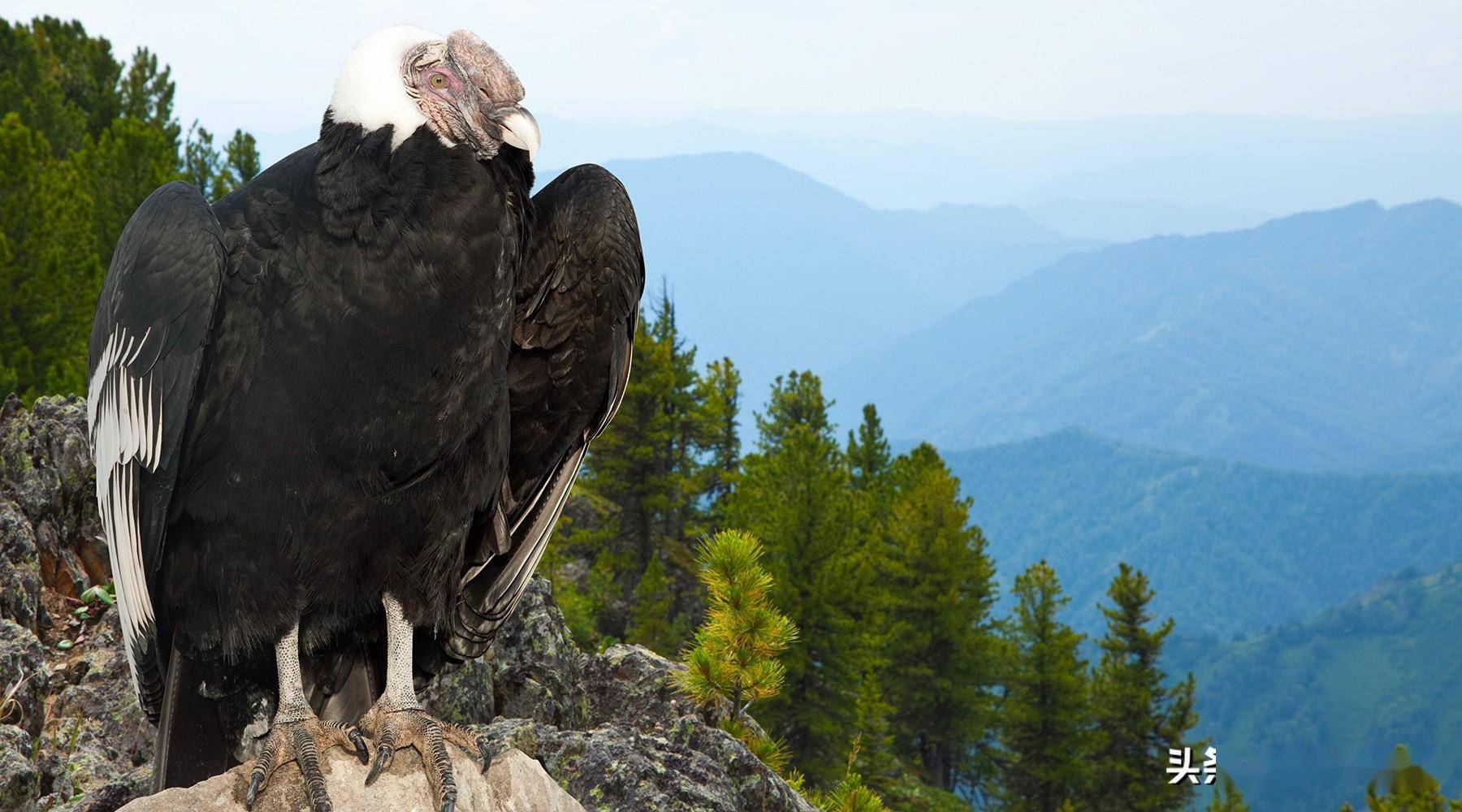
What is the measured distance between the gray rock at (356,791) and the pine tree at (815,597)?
21186 mm

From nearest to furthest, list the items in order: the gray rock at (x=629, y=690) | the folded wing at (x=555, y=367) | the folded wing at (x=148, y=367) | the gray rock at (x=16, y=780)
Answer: the folded wing at (x=148, y=367) < the folded wing at (x=555, y=367) < the gray rock at (x=16, y=780) < the gray rock at (x=629, y=690)

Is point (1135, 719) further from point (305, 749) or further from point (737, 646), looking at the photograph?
point (305, 749)

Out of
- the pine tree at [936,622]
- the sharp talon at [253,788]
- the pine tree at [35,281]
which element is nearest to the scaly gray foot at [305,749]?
the sharp talon at [253,788]

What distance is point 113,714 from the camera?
25.7ft

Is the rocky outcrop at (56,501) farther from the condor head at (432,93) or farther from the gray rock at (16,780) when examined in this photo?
the condor head at (432,93)

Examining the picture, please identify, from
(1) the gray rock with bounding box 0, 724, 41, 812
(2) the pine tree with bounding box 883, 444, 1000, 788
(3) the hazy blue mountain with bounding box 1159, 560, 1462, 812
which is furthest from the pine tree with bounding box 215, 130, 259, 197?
(3) the hazy blue mountain with bounding box 1159, 560, 1462, 812

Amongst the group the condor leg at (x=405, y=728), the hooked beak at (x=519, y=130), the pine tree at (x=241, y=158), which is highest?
the pine tree at (x=241, y=158)

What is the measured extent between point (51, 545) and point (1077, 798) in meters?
32.5

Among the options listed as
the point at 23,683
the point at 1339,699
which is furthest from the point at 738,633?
the point at 1339,699

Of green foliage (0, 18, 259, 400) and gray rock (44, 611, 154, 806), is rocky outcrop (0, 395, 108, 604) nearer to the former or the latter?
gray rock (44, 611, 154, 806)

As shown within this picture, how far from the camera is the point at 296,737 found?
15.0 ft

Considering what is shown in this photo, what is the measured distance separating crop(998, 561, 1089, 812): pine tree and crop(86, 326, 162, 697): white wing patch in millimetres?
32926

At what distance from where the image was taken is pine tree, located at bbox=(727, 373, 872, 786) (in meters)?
27.0

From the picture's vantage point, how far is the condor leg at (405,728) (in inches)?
183
